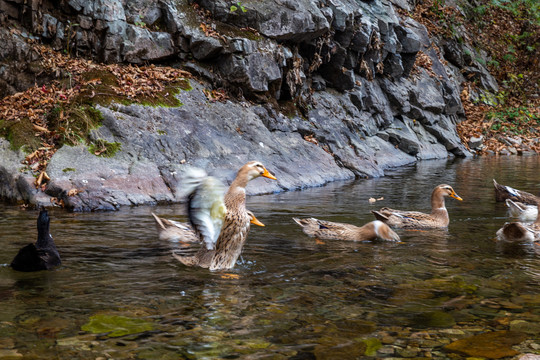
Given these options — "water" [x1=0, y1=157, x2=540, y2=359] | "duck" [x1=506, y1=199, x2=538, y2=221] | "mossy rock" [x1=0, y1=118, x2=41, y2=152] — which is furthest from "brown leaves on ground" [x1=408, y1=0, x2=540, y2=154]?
"water" [x1=0, y1=157, x2=540, y2=359]

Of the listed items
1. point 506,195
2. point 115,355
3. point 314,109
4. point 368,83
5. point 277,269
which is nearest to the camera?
point 115,355

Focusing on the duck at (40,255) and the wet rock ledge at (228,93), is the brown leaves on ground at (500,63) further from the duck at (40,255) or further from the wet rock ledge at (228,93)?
the duck at (40,255)

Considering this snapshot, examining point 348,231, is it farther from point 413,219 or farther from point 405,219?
point 413,219

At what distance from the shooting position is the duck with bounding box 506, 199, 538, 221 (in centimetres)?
1028

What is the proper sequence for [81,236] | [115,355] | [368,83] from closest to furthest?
[115,355] → [81,236] → [368,83]

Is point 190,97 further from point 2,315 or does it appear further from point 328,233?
point 2,315

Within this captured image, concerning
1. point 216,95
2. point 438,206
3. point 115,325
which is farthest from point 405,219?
point 216,95

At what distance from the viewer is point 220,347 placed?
389 cm

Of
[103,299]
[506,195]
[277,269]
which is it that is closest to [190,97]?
[506,195]

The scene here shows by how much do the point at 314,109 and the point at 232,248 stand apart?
13.2 m

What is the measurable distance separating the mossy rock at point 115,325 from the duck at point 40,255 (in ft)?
5.64

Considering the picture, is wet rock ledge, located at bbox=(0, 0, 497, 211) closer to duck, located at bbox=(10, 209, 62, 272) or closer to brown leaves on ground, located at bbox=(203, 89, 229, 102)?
brown leaves on ground, located at bbox=(203, 89, 229, 102)

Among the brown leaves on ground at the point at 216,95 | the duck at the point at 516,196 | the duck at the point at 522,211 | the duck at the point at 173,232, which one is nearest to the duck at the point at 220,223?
the duck at the point at 173,232

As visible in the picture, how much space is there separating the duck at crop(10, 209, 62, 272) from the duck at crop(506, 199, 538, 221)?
8.38 metres
